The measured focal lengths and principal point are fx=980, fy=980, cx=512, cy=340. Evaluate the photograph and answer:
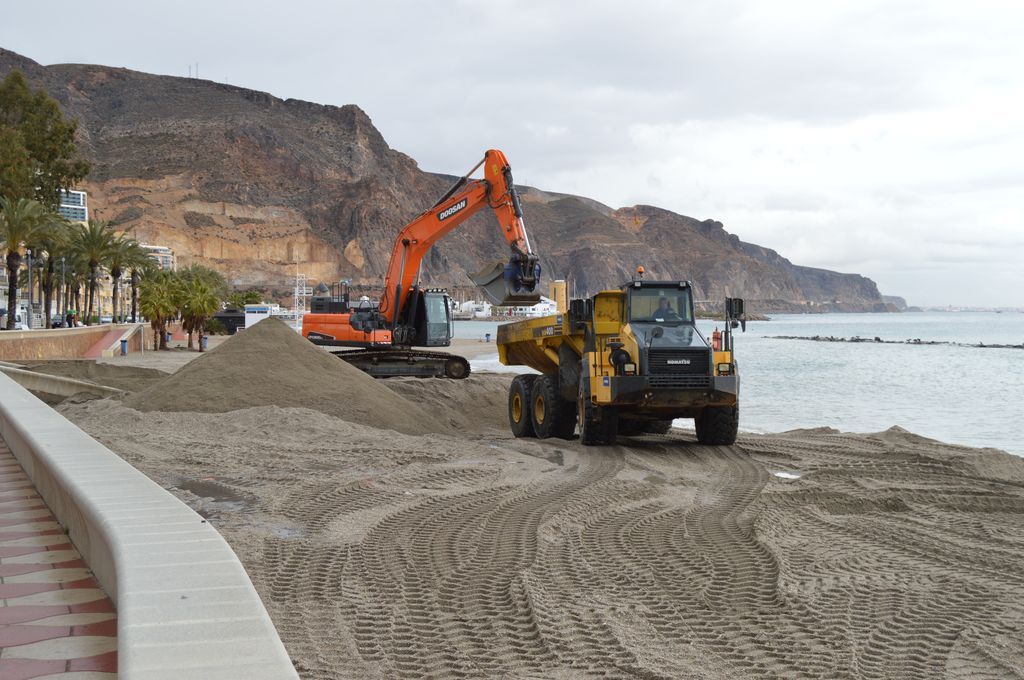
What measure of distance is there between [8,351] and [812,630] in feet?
116

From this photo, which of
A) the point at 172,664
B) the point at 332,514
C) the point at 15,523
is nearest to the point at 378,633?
the point at 15,523

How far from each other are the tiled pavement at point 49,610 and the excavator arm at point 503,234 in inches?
535

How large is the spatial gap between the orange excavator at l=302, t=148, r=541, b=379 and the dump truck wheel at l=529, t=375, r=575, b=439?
574 cm

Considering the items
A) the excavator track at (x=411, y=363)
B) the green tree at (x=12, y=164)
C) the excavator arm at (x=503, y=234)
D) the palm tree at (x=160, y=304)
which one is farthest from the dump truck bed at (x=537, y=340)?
the palm tree at (x=160, y=304)

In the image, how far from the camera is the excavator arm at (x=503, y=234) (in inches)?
759

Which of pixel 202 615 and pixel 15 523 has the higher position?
pixel 202 615

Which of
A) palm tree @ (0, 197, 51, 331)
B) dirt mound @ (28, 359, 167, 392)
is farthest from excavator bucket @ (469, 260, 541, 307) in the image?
palm tree @ (0, 197, 51, 331)

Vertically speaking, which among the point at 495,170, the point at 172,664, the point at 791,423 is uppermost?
the point at 495,170

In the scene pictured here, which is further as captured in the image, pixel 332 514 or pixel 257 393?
pixel 257 393

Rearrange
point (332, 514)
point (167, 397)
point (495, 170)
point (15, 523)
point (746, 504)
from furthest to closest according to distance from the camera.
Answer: point (495, 170) < point (167, 397) < point (746, 504) < point (332, 514) < point (15, 523)

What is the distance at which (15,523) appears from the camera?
239 inches

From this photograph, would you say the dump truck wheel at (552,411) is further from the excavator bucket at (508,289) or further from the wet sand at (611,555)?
the excavator bucket at (508,289)

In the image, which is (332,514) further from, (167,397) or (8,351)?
(8,351)

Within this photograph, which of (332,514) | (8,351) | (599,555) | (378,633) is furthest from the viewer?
(8,351)
